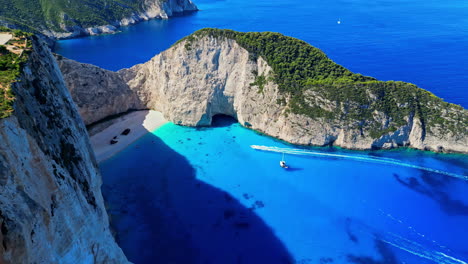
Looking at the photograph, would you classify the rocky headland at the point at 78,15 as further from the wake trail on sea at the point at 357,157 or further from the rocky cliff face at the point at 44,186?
the wake trail on sea at the point at 357,157

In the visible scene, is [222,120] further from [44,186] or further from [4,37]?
[44,186]

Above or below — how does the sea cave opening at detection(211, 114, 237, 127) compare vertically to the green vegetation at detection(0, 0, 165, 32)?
below

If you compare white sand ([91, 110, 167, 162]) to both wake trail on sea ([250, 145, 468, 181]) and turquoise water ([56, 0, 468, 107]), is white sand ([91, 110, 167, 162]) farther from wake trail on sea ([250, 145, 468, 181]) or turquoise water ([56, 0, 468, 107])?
turquoise water ([56, 0, 468, 107])

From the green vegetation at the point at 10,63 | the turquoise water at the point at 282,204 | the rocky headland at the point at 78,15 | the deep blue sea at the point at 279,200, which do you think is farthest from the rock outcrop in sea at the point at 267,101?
the rocky headland at the point at 78,15

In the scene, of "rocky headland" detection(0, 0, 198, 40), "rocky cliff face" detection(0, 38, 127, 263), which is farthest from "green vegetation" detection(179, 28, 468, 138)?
"rocky headland" detection(0, 0, 198, 40)

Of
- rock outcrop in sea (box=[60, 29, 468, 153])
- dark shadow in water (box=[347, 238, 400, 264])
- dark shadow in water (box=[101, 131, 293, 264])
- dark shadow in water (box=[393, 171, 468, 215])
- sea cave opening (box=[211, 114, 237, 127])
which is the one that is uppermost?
rock outcrop in sea (box=[60, 29, 468, 153])

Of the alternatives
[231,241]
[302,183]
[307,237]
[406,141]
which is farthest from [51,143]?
[406,141]
